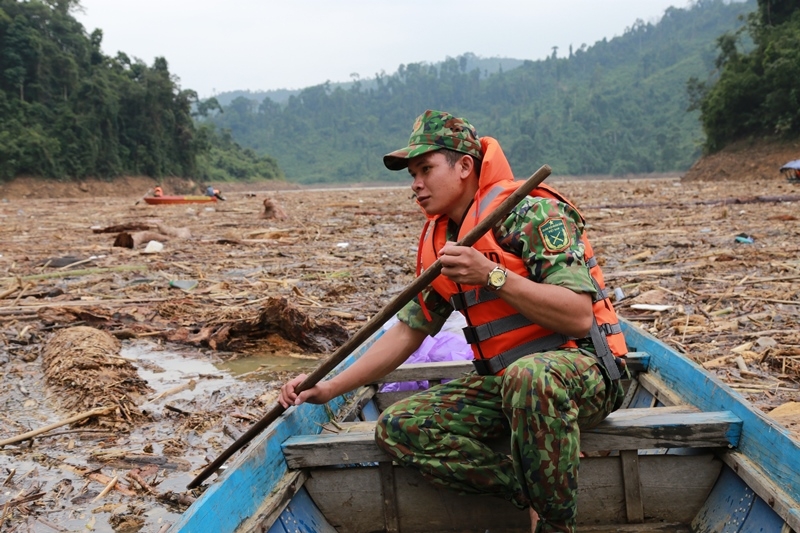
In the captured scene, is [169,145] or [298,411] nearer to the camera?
[298,411]

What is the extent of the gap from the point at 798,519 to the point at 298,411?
185cm

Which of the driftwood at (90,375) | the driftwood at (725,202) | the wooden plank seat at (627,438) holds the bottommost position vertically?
the driftwood at (725,202)

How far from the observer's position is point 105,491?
338 cm

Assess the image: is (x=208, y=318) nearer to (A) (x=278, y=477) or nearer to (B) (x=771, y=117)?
(A) (x=278, y=477)

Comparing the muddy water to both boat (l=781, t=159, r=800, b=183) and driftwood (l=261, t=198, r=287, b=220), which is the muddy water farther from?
boat (l=781, t=159, r=800, b=183)

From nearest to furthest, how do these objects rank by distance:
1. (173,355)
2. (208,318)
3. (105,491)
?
(105,491)
(173,355)
(208,318)

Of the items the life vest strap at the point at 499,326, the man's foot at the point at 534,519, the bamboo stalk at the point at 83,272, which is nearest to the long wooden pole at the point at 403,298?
the life vest strap at the point at 499,326

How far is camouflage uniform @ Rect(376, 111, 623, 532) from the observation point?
2344mm

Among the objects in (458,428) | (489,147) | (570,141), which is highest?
(489,147)

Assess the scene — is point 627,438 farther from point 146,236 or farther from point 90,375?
point 146,236

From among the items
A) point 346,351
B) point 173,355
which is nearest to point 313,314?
point 173,355

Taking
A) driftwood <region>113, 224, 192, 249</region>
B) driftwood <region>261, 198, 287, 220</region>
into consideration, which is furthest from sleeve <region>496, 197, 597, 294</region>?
driftwood <region>261, 198, 287, 220</region>

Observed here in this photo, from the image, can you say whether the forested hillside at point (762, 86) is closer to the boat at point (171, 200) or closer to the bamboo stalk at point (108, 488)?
the boat at point (171, 200)

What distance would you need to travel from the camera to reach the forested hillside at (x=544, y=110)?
94.4m
